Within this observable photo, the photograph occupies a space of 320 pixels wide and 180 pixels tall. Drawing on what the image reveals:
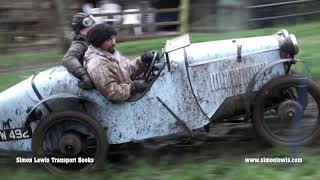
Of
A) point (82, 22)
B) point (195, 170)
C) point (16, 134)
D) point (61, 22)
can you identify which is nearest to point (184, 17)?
point (61, 22)

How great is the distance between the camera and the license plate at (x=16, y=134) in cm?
587

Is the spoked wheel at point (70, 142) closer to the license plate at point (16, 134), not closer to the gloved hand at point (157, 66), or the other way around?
the license plate at point (16, 134)


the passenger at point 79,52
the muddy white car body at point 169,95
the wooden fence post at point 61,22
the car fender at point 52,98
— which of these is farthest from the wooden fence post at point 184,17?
the car fender at point 52,98

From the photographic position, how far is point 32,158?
584 cm

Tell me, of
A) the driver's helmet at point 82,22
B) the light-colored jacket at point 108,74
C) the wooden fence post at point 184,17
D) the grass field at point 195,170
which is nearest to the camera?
the grass field at point 195,170

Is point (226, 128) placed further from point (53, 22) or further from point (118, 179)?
point (53, 22)

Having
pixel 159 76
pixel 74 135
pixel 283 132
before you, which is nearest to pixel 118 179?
pixel 74 135

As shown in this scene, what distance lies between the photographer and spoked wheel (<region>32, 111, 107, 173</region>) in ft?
18.7

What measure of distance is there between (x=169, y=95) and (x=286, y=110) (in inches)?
43.1

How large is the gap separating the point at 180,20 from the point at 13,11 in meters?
3.58

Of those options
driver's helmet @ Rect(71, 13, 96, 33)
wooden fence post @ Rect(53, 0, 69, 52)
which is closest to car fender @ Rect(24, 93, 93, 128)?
driver's helmet @ Rect(71, 13, 96, 33)

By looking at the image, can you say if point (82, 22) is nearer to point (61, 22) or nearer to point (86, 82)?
point (86, 82)

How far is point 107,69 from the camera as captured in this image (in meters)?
5.71

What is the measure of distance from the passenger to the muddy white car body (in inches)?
3.3
